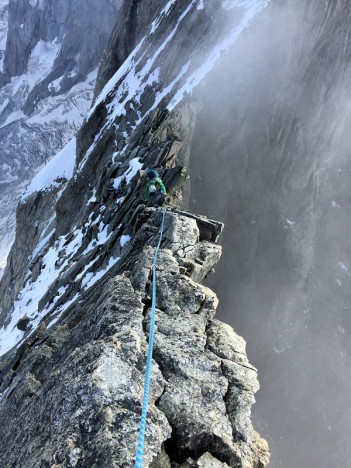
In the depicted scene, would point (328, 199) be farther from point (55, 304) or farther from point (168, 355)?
point (168, 355)

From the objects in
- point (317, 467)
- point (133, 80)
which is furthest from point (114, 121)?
point (317, 467)

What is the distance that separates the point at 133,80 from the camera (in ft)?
126

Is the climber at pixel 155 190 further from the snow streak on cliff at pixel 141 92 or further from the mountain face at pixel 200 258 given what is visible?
the snow streak on cliff at pixel 141 92

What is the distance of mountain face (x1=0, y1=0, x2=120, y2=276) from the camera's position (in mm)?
144625

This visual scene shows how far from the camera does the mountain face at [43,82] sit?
145 metres

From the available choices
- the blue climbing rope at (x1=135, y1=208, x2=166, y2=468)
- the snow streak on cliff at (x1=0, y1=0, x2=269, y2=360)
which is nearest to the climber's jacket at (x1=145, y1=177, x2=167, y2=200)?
the snow streak on cliff at (x1=0, y1=0, x2=269, y2=360)

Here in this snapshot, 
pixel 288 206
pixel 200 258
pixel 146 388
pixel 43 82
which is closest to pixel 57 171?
pixel 288 206

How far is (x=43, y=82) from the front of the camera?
162750 millimetres

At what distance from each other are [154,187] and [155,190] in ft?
0.81

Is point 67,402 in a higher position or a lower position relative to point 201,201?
higher

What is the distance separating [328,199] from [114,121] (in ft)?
75.1

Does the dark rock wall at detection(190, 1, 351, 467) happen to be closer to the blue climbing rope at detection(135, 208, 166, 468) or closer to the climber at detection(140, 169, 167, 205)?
the climber at detection(140, 169, 167, 205)

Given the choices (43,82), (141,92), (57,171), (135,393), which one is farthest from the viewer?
(43,82)

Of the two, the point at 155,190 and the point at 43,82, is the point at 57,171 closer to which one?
the point at 155,190
